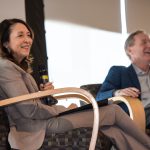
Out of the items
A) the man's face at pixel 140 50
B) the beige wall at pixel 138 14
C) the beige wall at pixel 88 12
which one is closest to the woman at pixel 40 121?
the man's face at pixel 140 50

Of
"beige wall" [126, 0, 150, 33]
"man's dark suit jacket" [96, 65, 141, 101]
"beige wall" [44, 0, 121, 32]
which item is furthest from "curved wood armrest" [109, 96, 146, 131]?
"beige wall" [126, 0, 150, 33]

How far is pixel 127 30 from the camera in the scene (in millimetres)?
4305

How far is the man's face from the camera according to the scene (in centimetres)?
278

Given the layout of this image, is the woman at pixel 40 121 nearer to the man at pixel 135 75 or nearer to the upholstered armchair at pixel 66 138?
the upholstered armchair at pixel 66 138

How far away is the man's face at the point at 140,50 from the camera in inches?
109

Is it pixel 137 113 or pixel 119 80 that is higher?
pixel 119 80

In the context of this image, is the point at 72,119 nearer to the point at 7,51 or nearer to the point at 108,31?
the point at 7,51

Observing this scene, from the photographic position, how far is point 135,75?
266 cm

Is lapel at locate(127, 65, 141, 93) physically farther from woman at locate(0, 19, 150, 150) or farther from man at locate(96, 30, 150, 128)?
woman at locate(0, 19, 150, 150)

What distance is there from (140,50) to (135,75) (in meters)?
0.26

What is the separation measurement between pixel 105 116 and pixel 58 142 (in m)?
0.27

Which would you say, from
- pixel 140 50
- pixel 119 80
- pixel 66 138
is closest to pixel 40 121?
pixel 66 138

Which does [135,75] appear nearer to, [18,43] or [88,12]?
[18,43]

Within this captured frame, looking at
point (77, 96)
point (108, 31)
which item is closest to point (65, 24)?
point (108, 31)
